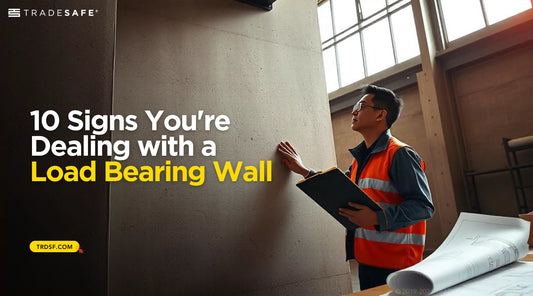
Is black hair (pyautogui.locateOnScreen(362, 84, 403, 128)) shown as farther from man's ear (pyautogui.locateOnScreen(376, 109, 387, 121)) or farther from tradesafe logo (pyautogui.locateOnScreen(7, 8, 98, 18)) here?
tradesafe logo (pyautogui.locateOnScreen(7, 8, 98, 18))

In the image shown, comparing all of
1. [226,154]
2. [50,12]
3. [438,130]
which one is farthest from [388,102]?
[438,130]

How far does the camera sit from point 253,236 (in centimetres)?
188

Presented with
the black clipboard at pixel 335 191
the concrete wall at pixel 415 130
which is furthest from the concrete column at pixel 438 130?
the black clipboard at pixel 335 191

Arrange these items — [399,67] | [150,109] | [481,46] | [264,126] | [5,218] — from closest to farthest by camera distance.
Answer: [5,218]
[150,109]
[264,126]
[481,46]
[399,67]

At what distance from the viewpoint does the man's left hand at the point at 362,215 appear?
4.48 feet

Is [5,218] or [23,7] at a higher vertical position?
[23,7]

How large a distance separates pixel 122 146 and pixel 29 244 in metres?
0.69

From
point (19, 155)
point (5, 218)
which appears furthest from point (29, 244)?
point (19, 155)

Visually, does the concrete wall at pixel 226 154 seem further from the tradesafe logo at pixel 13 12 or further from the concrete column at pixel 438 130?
the concrete column at pixel 438 130

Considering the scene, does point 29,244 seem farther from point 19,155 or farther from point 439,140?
point 439,140

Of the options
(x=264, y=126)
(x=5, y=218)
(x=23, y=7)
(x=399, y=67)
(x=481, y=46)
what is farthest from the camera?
(x=399, y=67)

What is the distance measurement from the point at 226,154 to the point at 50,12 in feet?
3.44

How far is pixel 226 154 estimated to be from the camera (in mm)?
1876

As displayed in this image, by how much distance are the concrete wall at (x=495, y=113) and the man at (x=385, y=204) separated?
430 centimetres
